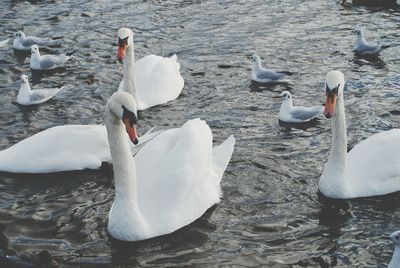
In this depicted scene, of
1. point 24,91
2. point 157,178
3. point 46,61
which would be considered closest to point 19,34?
point 46,61

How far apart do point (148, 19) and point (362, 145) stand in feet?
32.9

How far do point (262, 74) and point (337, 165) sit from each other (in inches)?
199

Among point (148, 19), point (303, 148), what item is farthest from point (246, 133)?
point (148, 19)

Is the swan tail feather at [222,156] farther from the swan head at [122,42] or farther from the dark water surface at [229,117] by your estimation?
the swan head at [122,42]

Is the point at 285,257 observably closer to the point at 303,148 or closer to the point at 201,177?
the point at 201,177

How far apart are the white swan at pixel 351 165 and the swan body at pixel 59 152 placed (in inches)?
139

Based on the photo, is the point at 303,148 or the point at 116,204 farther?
the point at 303,148

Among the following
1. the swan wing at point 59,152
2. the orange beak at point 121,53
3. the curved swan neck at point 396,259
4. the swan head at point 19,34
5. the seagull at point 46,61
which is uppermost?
the swan head at point 19,34

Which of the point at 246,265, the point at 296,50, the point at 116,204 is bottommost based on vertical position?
the point at 246,265

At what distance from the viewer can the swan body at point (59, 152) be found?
1104 cm

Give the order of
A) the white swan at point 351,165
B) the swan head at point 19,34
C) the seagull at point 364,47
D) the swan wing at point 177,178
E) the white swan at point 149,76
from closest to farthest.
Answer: the swan wing at point 177,178, the white swan at point 351,165, the white swan at point 149,76, the seagull at point 364,47, the swan head at point 19,34

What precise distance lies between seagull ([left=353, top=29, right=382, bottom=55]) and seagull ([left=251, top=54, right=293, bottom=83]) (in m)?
2.31

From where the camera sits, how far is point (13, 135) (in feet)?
41.2

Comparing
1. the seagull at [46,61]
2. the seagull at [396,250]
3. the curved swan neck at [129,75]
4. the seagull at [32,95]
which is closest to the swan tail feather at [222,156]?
the seagull at [396,250]
